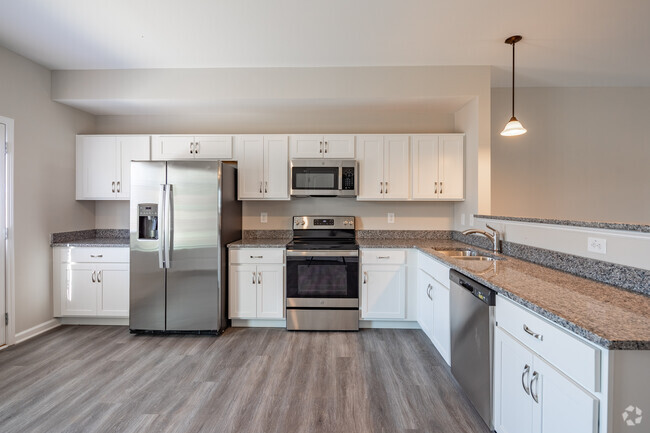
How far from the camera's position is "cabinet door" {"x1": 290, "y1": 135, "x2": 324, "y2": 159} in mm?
3395

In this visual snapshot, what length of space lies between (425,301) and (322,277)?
41.7 inches

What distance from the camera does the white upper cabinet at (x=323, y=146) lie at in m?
Result: 3.39

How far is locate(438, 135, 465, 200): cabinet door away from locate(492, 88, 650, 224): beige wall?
0.58m

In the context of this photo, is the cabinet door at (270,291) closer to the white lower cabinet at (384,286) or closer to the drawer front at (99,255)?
the white lower cabinet at (384,286)

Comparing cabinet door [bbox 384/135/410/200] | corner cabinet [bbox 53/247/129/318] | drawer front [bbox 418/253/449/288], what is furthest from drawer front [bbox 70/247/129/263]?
drawer front [bbox 418/253/449/288]

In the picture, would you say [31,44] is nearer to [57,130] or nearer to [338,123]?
[57,130]

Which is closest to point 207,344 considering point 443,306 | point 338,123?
point 443,306

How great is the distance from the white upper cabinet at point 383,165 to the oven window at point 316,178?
1.07 feet

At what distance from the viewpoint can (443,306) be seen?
241cm

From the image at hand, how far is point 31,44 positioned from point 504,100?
5.02m

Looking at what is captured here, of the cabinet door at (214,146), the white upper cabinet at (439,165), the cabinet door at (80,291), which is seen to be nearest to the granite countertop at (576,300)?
the white upper cabinet at (439,165)

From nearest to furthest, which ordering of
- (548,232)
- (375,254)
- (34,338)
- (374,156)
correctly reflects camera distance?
1. (548,232)
2. (34,338)
3. (375,254)
4. (374,156)

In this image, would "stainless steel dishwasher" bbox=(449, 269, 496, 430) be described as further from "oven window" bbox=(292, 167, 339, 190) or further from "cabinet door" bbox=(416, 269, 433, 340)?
"oven window" bbox=(292, 167, 339, 190)

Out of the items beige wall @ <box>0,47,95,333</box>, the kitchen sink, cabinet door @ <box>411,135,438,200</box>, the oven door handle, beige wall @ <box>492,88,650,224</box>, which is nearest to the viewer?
the kitchen sink
